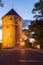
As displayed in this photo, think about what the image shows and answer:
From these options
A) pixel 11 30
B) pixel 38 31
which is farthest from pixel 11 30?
pixel 38 31

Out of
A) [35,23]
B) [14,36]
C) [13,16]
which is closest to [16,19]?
[13,16]

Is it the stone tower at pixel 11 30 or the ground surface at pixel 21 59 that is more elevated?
the stone tower at pixel 11 30

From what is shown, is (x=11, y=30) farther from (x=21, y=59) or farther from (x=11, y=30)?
(x=21, y=59)

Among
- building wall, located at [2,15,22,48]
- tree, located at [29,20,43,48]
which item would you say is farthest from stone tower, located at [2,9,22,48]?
→ tree, located at [29,20,43,48]

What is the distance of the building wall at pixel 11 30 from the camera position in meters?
84.3

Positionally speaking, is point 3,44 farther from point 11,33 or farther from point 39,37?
point 39,37

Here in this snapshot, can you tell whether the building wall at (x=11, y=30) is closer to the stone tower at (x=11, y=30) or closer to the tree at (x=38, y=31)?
the stone tower at (x=11, y=30)

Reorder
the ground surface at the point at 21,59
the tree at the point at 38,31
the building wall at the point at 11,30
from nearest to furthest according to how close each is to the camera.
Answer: the ground surface at the point at 21,59 < the tree at the point at 38,31 < the building wall at the point at 11,30

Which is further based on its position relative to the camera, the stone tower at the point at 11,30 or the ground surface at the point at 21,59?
the stone tower at the point at 11,30

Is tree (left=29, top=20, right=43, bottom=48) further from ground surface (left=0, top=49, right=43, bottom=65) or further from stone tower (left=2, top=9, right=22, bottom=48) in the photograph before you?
stone tower (left=2, top=9, right=22, bottom=48)

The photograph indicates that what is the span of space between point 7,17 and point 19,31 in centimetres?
791

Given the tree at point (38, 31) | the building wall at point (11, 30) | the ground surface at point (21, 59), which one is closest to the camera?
the ground surface at point (21, 59)

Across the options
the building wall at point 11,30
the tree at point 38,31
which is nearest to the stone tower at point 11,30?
the building wall at point 11,30

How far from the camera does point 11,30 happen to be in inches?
3410
